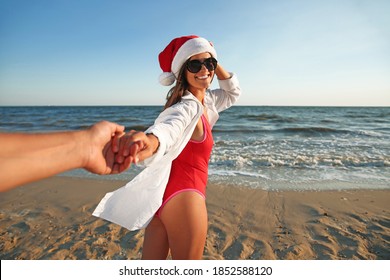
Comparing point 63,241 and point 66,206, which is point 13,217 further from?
point 63,241

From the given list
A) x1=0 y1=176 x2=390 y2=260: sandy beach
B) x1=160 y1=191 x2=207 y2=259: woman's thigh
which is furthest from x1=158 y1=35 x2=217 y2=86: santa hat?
x1=0 y1=176 x2=390 y2=260: sandy beach

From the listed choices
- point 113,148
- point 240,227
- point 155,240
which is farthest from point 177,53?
point 240,227

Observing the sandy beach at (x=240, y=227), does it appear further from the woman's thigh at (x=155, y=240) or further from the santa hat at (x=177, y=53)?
the santa hat at (x=177, y=53)

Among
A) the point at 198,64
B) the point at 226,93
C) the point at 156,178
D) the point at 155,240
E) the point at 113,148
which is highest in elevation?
the point at 198,64

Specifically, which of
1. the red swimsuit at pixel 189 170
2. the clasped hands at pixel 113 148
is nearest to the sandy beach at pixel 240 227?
the red swimsuit at pixel 189 170

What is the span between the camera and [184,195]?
193 cm

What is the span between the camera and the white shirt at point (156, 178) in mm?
1736

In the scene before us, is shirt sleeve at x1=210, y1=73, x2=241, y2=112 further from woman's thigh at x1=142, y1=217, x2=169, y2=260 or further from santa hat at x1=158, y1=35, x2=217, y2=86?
woman's thigh at x1=142, y1=217, x2=169, y2=260

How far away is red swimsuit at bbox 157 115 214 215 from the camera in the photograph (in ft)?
6.47

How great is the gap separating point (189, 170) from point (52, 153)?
3.64ft

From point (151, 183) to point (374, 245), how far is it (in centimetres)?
329

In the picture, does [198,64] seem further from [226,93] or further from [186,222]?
[186,222]

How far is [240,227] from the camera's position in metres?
4.09
